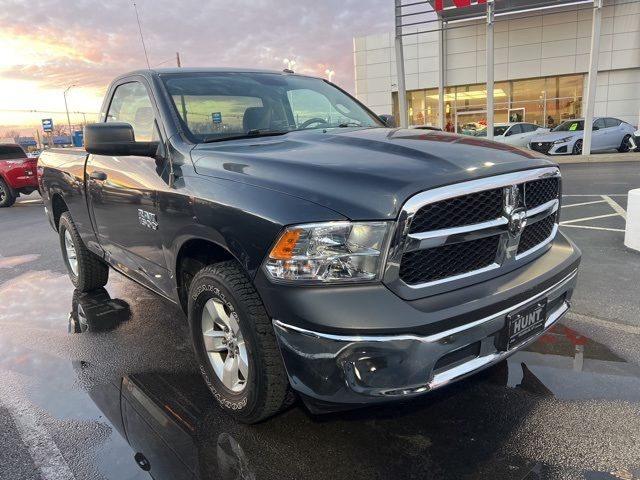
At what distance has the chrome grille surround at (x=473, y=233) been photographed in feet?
7.02

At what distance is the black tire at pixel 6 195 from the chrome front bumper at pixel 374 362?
15.8m

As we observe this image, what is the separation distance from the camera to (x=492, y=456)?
8.13 ft

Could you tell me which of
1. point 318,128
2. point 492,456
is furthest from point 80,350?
point 492,456

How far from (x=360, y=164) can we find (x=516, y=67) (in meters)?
30.2

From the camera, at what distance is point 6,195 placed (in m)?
15.2

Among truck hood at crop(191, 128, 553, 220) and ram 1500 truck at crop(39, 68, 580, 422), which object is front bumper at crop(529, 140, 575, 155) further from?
truck hood at crop(191, 128, 553, 220)

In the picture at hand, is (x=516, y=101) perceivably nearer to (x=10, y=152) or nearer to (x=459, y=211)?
(x=10, y=152)

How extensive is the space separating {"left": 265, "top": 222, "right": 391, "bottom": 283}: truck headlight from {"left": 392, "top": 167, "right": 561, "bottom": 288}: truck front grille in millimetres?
100

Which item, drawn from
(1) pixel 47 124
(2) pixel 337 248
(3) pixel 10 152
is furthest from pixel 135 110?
(1) pixel 47 124

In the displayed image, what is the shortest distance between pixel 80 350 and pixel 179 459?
1874 mm

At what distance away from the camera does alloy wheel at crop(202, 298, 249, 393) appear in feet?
8.87

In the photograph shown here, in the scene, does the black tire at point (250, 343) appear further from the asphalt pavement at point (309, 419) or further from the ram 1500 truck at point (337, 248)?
the asphalt pavement at point (309, 419)

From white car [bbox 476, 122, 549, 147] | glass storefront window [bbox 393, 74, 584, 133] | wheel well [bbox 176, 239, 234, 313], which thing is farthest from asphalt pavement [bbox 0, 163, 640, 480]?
glass storefront window [bbox 393, 74, 584, 133]

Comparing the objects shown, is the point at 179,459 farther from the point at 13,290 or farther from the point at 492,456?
the point at 13,290
